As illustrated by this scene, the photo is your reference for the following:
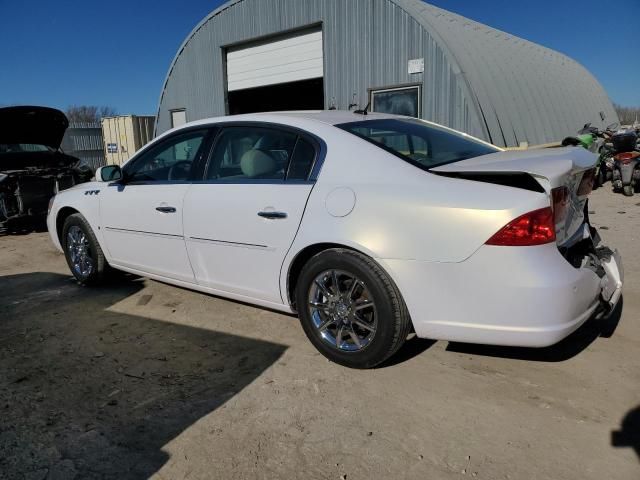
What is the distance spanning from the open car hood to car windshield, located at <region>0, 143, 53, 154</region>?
105 mm

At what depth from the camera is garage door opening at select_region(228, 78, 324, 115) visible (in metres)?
15.6

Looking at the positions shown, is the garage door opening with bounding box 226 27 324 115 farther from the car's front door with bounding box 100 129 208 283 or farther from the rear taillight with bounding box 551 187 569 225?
the rear taillight with bounding box 551 187 569 225

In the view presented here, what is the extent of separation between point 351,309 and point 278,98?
16746mm

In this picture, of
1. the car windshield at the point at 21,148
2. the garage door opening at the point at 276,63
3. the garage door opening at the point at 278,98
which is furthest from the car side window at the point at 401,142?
the garage door opening at the point at 278,98

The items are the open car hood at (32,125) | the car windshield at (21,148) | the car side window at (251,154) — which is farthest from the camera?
the car windshield at (21,148)

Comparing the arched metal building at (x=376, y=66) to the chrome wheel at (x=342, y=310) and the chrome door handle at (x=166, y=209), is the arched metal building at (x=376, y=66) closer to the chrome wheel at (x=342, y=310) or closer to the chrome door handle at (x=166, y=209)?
the chrome door handle at (x=166, y=209)

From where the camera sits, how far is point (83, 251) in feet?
15.8

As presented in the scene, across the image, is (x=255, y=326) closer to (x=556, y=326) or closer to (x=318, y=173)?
(x=318, y=173)

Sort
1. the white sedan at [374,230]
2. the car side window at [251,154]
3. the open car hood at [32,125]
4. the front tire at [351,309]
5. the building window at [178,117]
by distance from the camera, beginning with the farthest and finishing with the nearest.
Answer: the building window at [178,117] → the open car hood at [32,125] → the car side window at [251,154] → the front tire at [351,309] → the white sedan at [374,230]

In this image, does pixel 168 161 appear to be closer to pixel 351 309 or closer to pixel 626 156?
pixel 351 309

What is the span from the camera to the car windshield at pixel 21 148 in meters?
8.49

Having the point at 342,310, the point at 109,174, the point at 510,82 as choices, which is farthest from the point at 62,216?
the point at 510,82

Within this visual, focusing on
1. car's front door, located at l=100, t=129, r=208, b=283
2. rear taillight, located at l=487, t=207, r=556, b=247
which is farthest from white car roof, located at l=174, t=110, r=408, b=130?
rear taillight, located at l=487, t=207, r=556, b=247

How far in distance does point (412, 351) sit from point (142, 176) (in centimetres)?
269
